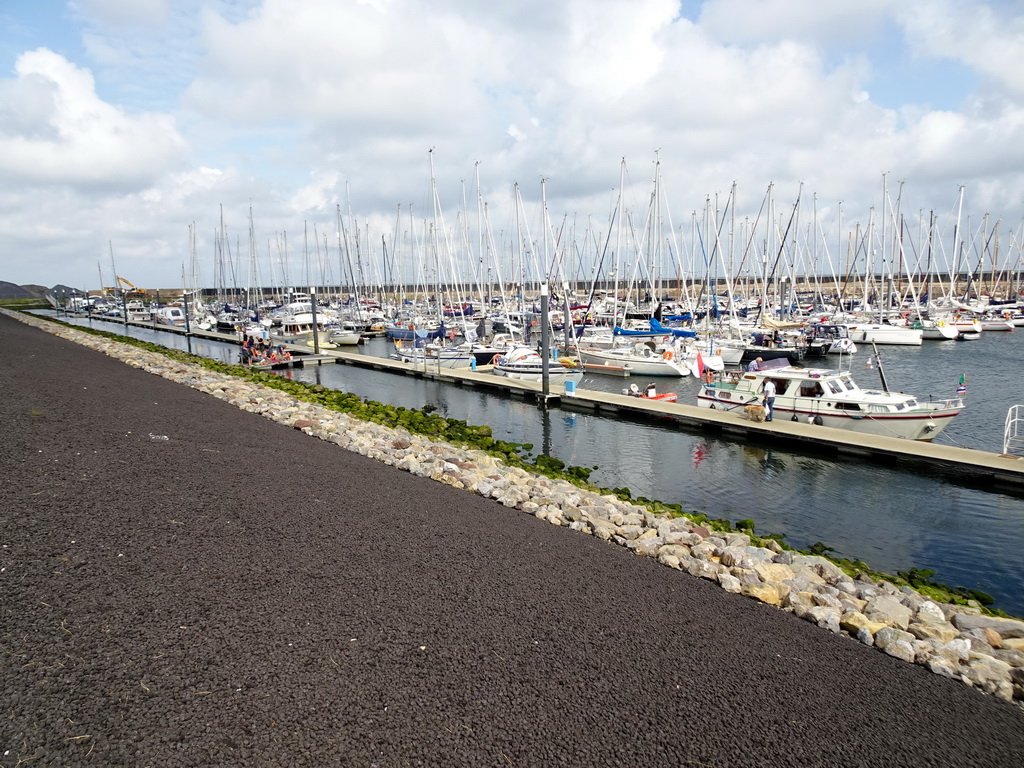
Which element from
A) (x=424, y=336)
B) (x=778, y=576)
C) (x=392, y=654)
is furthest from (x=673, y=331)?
(x=392, y=654)

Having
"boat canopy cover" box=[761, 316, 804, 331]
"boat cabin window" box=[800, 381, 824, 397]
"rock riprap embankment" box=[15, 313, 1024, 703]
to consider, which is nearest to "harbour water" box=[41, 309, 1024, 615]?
"boat cabin window" box=[800, 381, 824, 397]

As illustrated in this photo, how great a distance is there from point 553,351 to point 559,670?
109 feet

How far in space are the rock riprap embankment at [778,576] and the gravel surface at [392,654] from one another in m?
0.32

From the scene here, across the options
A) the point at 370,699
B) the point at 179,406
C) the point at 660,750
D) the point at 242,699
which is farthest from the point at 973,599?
the point at 179,406

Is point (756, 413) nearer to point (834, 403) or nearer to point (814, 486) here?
point (834, 403)

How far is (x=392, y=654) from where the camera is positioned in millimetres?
5824

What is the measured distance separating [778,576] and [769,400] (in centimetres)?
1532

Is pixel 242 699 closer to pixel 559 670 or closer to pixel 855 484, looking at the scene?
pixel 559 670

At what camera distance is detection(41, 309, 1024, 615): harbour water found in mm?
13297

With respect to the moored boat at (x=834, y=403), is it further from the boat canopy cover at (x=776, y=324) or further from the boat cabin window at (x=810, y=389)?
the boat canopy cover at (x=776, y=324)

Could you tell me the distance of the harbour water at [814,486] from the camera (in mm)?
13297

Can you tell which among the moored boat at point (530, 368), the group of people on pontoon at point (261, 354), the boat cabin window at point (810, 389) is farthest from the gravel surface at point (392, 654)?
the group of people on pontoon at point (261, 354)

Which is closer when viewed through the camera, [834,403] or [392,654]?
[392,654]

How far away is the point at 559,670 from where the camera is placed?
5828 mm
